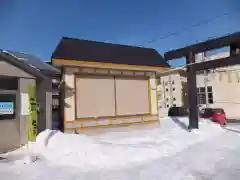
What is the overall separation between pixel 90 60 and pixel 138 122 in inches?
188

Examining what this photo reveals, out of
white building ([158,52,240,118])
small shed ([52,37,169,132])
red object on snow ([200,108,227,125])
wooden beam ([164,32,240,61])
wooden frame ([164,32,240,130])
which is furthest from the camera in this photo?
white building ([158,52,240,118])

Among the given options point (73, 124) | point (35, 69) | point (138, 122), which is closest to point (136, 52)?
point (138, 122)

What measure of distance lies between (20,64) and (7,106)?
5.31 ft

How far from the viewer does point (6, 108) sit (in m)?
8.88

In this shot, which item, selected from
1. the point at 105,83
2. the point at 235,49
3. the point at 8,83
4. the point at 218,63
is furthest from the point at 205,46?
the point at 8,83

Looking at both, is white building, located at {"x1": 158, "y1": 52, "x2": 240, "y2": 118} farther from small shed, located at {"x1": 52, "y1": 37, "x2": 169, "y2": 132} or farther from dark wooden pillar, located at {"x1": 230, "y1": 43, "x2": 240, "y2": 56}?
dark wooden pillar, located at {"x1": 230, "y1": 43, "x2": 240, "y2": 56}

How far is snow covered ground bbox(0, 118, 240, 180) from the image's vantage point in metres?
6.93

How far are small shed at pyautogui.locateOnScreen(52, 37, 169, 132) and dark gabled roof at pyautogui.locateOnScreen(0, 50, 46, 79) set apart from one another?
219cm

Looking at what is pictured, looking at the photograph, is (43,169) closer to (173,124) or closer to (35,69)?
(35,69)

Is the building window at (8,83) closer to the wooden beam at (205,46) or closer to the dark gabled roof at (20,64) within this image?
the dark gabled roof at (20,64)

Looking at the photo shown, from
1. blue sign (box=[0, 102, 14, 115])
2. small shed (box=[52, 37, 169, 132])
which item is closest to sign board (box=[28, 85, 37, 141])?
blue sign (box=[0, 102, 14, 115])

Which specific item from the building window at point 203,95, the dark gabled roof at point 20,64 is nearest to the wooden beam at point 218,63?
the dark gabled roof at point 20,64

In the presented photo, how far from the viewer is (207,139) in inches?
535

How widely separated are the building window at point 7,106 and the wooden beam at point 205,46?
34.0 ft
